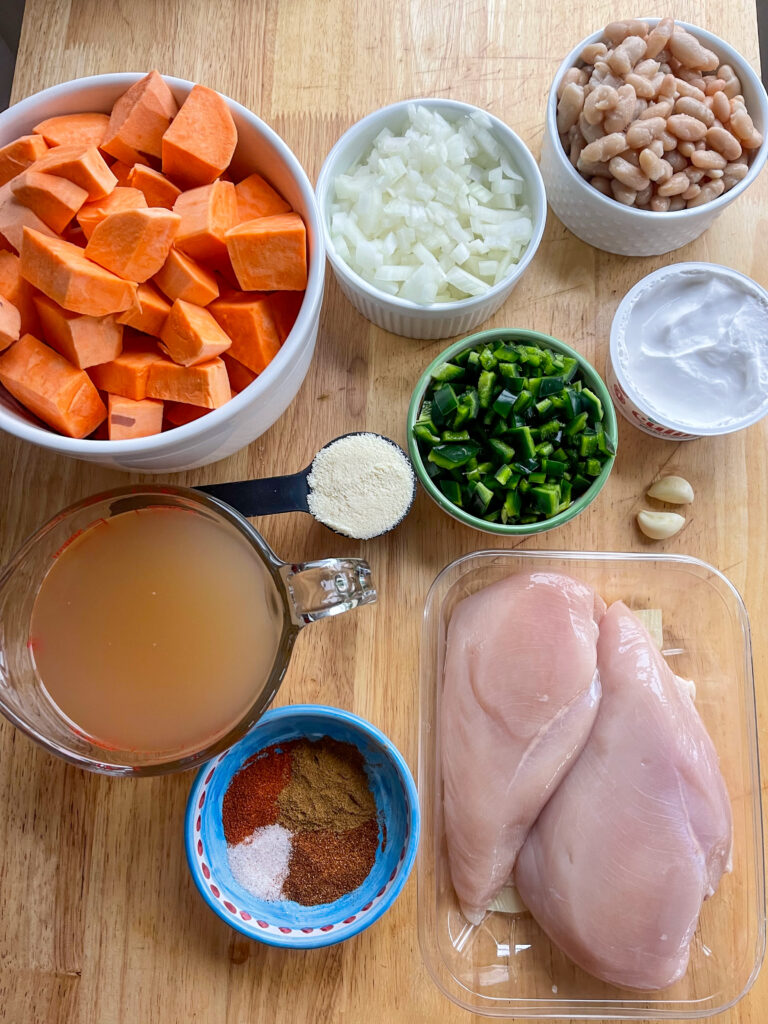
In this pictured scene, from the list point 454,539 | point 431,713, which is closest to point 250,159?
point 454,539

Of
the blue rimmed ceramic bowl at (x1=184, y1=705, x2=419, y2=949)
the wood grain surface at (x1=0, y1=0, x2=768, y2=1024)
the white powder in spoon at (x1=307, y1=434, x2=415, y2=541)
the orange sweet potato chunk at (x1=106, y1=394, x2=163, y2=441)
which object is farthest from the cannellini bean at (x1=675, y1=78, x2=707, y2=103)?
the blue rimmed ceramic bowl at (x1=184, y1=705, x2=419, y2=949)

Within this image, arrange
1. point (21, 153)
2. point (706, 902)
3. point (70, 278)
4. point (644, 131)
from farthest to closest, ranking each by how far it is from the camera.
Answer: point (706, 902) < point (644, 131) < point (21, 153) < point (70, 278)

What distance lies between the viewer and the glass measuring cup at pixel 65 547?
1.06 m

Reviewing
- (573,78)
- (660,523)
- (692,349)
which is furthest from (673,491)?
(573,78)

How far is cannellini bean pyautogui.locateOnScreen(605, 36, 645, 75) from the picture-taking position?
4.00 ft

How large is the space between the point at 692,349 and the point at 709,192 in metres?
0.23

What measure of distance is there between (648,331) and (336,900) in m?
1.00

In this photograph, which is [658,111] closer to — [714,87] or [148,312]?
[714,87]

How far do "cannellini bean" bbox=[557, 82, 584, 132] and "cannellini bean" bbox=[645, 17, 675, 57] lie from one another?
0.36 ft

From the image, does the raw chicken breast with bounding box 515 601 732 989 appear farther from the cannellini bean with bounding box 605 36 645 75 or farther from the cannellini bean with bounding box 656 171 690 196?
the cannellini bean with bounding box 605 36 645 75

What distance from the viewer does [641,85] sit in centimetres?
121

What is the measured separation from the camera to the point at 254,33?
4.61ft

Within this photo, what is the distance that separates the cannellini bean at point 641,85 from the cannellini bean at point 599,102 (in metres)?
0.03

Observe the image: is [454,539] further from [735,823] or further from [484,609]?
[735,823]
